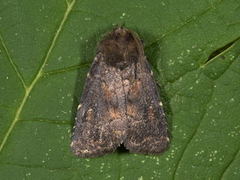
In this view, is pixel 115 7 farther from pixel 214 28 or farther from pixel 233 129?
pixel 233 129

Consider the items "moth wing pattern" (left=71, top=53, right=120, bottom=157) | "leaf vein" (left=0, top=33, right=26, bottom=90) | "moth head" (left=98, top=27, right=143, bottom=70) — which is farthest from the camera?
"moth wing pattern" (left=71, top=53, right=120, bottom=157)

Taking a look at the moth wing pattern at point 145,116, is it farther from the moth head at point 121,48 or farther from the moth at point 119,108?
the moth head at point 121,48

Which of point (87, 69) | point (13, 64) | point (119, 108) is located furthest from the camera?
point (119, 108)

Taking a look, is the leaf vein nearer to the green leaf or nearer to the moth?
the green leaf

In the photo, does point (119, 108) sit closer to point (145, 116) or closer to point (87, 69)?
point (145, 116)

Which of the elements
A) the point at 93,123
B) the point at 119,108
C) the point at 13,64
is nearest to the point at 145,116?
the point at 119,108

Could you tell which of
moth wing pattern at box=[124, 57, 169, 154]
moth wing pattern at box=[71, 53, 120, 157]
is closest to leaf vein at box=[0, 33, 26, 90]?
moth wing pattern at box=[71, 53, 120, 157]
